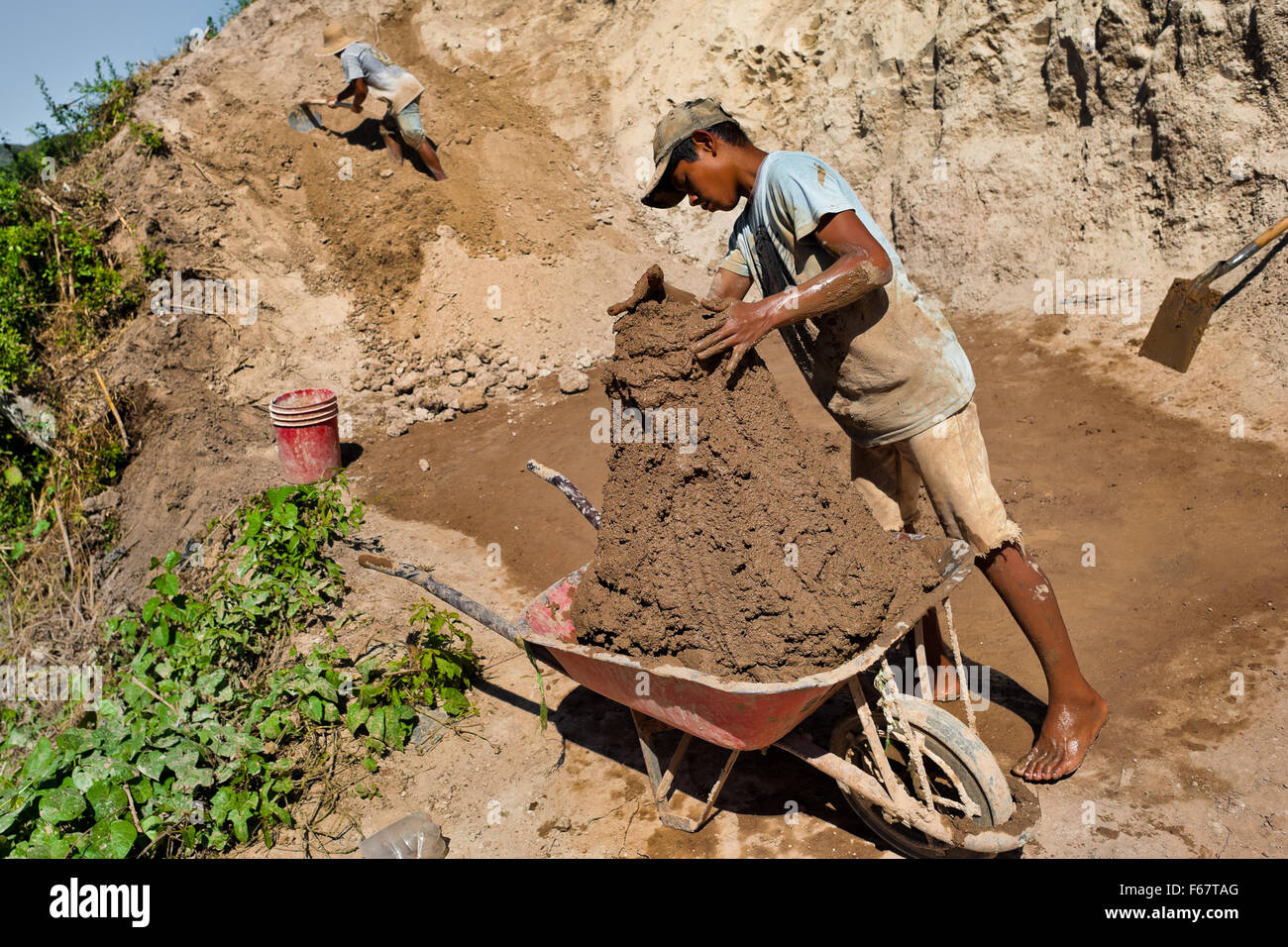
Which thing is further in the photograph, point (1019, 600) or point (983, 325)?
point (983, 325)

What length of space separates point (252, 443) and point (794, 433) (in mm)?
5702

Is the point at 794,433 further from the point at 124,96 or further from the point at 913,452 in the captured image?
the point at 124,96

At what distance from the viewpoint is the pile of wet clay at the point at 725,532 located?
2.63 metres

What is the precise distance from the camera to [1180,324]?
19.7ft

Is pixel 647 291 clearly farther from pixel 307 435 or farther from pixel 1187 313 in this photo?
pixel 1187 313

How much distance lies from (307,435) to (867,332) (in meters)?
4.70

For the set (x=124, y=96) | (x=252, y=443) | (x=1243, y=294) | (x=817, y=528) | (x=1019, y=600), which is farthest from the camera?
(x=124, y=96)

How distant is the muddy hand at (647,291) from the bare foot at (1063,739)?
1.94m

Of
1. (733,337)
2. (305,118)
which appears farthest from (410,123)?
Answer: (733,337)

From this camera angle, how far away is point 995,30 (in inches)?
299

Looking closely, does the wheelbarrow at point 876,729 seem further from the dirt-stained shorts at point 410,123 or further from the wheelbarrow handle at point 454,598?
the dirt-stained shorts at point 410,123

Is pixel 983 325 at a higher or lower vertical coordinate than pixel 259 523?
higher

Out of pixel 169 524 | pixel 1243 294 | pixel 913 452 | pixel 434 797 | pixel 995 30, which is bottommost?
pixel 434 797

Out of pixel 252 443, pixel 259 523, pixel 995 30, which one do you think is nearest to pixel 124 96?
pixel 252 443
